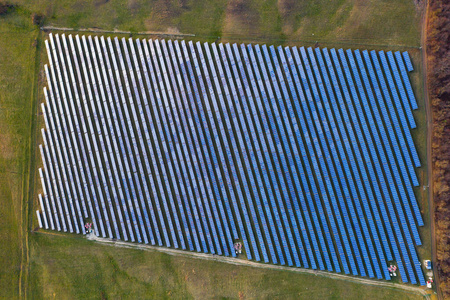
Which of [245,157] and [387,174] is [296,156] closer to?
[245,157]

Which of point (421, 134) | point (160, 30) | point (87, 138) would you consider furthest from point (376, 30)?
point (87, 138)

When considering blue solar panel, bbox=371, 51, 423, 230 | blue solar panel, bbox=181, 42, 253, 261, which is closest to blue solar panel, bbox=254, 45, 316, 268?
blue solar panel, bbox=181, 42, 253, 261

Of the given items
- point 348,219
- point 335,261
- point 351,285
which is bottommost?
point 351,285

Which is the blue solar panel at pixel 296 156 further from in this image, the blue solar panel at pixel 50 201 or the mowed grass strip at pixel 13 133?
the mowed grass strip at pixel 13 133

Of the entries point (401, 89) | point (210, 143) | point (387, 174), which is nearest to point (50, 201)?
point (210, 143)

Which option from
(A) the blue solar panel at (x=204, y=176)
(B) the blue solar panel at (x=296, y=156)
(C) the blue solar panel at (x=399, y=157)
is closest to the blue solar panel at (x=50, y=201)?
(A) the blue solar panel at (x=204, y=176)

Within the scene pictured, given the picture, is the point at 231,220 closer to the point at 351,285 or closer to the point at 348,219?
the point at 348,219
